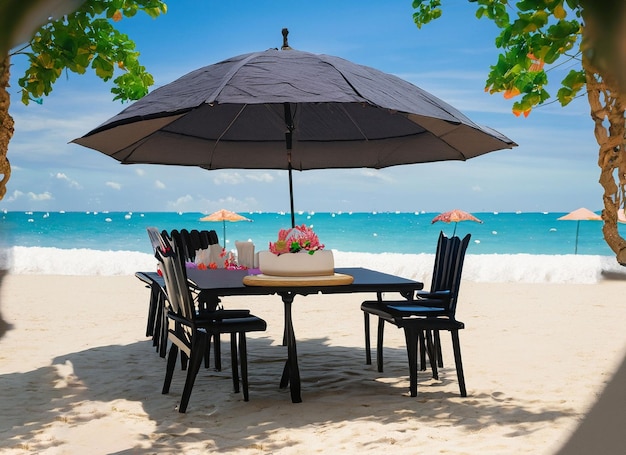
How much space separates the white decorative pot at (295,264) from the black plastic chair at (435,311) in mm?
628

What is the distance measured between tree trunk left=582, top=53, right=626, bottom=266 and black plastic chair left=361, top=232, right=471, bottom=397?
1.00 meters

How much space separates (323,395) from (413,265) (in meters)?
11.4

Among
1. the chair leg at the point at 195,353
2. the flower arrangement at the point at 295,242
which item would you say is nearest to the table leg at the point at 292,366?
the flower arrangement at the point at 295,242

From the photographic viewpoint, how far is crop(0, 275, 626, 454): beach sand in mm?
3951

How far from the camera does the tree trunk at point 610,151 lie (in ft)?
12.6

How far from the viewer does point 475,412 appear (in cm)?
448

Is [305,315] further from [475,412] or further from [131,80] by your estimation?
[475,412]

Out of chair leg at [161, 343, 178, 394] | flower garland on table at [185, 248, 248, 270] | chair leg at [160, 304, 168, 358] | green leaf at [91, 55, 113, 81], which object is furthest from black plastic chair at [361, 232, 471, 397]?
green leaf at [91, 55, 113, 81]

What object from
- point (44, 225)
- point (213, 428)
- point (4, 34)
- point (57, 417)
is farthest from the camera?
point (44, 225)

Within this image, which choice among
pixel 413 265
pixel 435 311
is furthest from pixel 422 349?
pixel 413 265

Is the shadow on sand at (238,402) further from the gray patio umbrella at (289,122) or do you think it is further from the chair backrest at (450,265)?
the gray patio umbrella at (289,122)

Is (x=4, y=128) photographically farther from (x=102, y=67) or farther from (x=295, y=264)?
(x=295, y=264)

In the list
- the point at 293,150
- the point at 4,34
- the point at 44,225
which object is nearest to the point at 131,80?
the point at 293,150

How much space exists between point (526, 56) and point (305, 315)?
17.4ft
